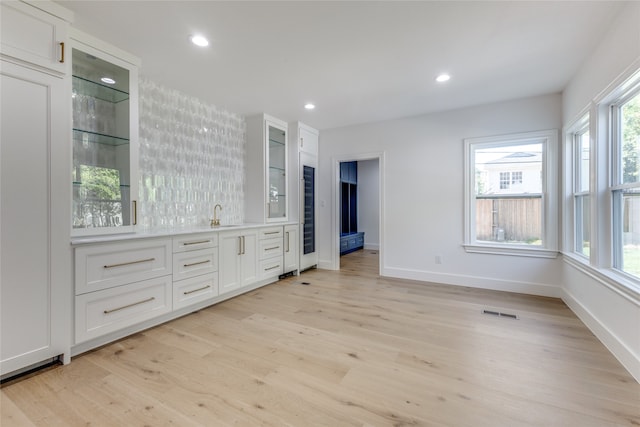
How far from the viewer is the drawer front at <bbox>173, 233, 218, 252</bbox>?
9.08ft

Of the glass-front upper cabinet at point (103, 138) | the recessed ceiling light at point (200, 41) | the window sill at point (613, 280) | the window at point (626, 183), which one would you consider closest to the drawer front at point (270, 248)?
the glass-front upper cabinet at point (103, 138)

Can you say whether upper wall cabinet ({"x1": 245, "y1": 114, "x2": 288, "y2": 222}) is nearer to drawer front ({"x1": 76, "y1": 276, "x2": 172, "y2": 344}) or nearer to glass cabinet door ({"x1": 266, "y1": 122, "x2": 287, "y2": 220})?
glass cabinet door ({"x1": 266, "y1": 122, "x2": 287, "y2": 220})

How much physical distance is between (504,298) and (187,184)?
425 centimetres

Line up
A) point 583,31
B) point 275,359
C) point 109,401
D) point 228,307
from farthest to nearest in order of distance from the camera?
Answer: point 228,307 < point 583,31 < point 275,359 < point 109,401

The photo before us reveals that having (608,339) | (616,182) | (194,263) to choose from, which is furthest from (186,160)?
(608,339)

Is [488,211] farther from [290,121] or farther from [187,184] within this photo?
[187,184]

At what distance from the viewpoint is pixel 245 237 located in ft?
11.8

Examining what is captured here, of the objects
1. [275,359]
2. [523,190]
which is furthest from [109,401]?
[523,190]

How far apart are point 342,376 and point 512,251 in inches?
123

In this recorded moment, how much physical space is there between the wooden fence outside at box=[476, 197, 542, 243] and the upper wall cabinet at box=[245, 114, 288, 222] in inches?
118

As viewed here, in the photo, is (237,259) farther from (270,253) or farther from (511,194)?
(511,194)

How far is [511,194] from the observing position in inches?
149

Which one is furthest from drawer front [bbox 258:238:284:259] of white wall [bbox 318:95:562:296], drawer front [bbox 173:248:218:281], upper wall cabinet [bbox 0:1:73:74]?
upper wall cabinet [bbox 0:1:73:74]

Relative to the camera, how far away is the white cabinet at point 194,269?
277cm
